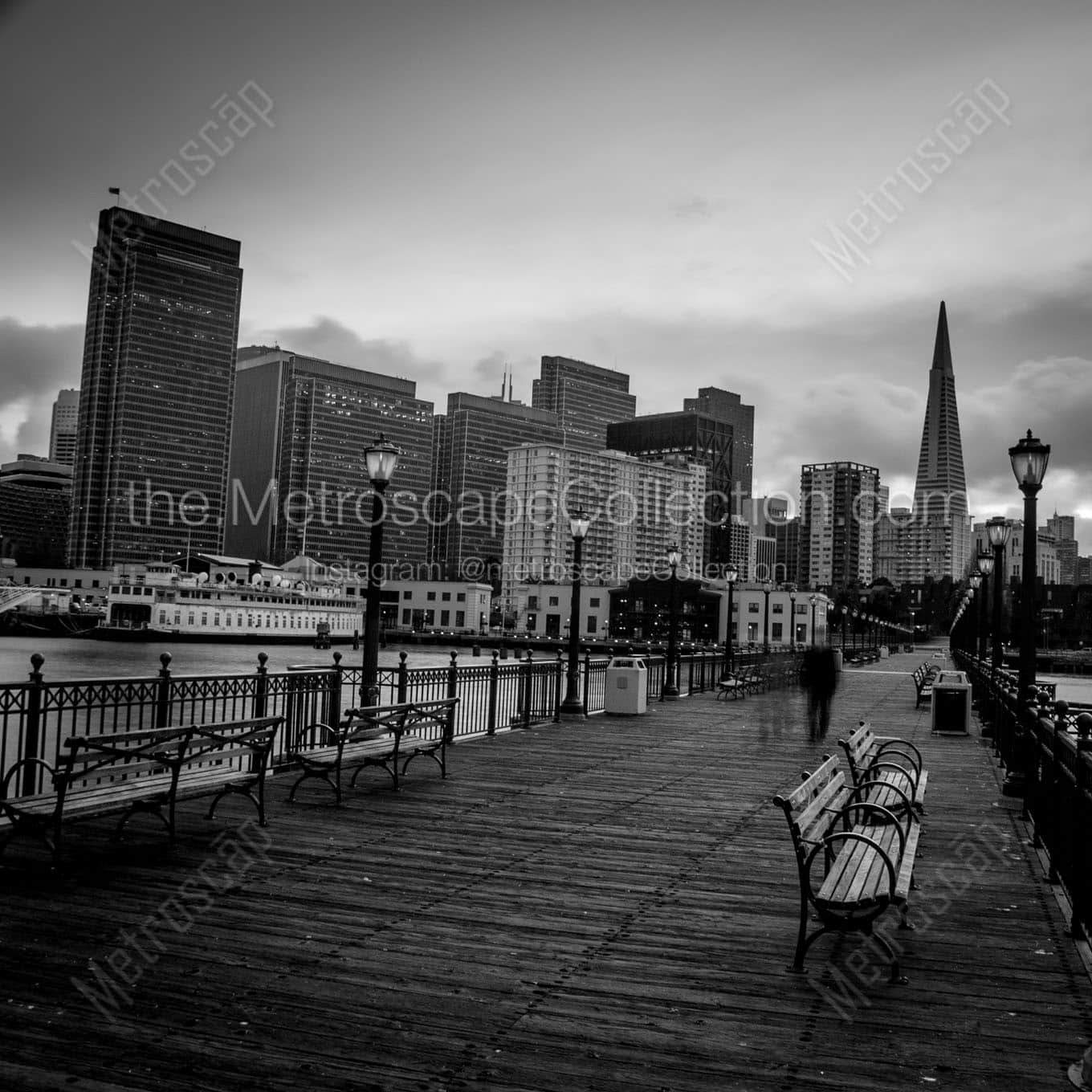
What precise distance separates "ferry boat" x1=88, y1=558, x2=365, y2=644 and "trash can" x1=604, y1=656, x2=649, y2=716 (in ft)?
360

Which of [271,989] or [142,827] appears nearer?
[271,989]

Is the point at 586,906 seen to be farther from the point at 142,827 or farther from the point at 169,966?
the point at 142,827

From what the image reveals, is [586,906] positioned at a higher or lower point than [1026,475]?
lower

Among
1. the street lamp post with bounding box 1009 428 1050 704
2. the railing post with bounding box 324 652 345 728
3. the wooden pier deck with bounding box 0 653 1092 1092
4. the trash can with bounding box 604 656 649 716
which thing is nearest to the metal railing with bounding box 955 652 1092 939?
the wooden pier deck with bounding box 0 653 1092 1092

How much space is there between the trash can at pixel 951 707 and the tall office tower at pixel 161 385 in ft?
548

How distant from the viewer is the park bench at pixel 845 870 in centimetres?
570

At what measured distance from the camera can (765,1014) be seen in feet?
16.5

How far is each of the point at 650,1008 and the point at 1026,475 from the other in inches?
434

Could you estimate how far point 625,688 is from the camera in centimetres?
2278

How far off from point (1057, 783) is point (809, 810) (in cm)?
306

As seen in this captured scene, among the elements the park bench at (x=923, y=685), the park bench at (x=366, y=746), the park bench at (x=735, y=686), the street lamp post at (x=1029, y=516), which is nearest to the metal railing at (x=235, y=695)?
the park bench at (x=366, y=746)

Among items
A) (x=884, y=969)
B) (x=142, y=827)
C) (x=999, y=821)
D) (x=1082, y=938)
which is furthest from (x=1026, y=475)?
(x=142, y=827)

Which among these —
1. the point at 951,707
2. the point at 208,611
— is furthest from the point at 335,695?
the point at 208,611

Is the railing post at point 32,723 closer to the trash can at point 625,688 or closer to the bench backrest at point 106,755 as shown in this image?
the bench backrest at point 106,755
